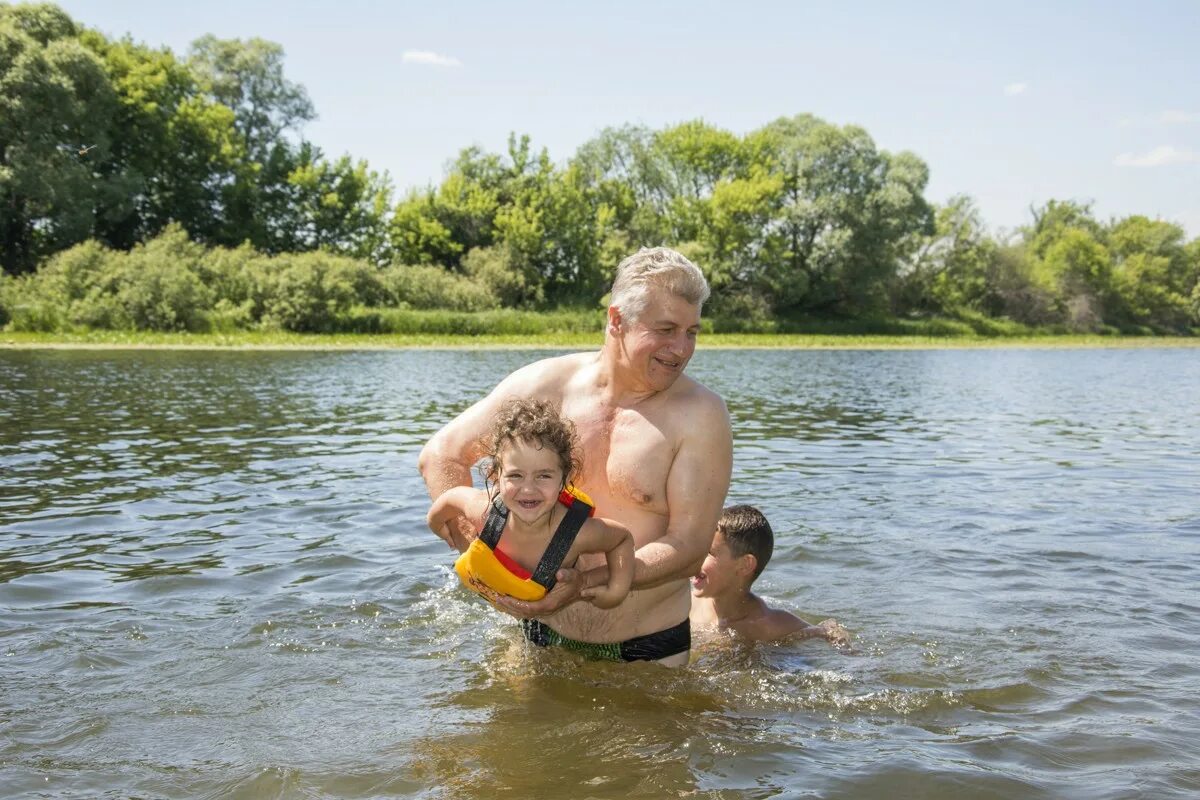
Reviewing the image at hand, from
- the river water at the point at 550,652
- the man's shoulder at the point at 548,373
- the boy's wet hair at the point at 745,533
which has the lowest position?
the river water at the point at 550,652

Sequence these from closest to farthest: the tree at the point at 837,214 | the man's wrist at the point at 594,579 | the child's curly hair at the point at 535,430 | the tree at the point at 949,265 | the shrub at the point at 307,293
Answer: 1. the child's curly hair at the point at 535,430
2. the man's wrist at the point at 594,579
3. the shrub at the point at 307,293
4. the tree at the point at 837,214
5. the tree at the point at 949,265

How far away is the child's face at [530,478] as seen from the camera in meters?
4.63

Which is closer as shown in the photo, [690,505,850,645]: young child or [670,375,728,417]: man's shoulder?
[670,375,728,417]: man's shoulder

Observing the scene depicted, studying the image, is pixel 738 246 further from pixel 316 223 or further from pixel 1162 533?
pixel 1162 533

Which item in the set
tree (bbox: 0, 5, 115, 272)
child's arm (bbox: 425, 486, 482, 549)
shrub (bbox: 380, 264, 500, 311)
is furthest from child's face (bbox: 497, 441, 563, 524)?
tree (bbox: 0, 5, 115, 272)

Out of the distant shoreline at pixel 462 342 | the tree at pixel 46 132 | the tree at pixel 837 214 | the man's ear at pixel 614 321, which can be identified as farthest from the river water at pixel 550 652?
the tree at pixel 837 214

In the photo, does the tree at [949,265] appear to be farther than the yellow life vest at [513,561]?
Yes

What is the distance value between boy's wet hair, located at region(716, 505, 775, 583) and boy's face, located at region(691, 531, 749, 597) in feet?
0.12

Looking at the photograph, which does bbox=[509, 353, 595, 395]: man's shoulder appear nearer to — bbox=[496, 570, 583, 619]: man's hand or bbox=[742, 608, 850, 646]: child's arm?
bbox=[496, 570, 583, 619]: man's hand

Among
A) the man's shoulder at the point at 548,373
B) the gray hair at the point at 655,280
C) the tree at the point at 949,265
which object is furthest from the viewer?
the tree at the point at 949,265

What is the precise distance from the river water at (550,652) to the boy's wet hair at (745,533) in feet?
1.94

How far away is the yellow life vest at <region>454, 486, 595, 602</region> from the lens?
4676 millimetres

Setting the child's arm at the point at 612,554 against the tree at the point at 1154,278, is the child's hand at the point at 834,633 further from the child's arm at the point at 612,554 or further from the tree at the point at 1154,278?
the tree at the point at 1154,278

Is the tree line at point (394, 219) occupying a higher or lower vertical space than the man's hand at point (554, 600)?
higher
